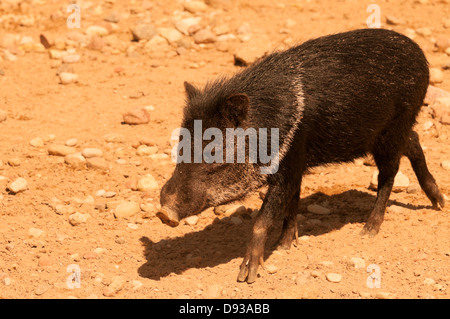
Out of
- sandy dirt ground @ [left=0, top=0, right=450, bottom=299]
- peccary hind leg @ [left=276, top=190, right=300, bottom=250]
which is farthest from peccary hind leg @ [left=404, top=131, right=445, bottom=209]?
peccary hind leg @ [left=276, top=190, right=300, bottom=250]

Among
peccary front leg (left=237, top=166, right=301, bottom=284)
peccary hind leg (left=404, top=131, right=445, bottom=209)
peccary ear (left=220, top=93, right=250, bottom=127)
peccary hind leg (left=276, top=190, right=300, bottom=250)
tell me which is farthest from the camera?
peccary hind leg (left=404, top=131, right=445, bottom=209)

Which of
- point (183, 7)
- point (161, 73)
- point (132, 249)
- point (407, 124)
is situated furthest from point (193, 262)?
point (183, 7)

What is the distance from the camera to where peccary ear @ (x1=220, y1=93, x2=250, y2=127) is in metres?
4.47

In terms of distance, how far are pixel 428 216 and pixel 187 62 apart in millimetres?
3992

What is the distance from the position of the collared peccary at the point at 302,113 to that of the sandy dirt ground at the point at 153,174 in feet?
1.32

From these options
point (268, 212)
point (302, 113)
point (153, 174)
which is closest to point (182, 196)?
point (268, 212)

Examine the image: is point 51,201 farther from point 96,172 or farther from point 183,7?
point 183,7

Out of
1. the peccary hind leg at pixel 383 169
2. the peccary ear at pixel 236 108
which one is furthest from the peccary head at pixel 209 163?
the peccary hind leg at pixel 383 169

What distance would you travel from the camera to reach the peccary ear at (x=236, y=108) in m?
4.47

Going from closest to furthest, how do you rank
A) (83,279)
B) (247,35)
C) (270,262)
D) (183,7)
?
(83,279)
(270,262)
(247,35)
(183,7)

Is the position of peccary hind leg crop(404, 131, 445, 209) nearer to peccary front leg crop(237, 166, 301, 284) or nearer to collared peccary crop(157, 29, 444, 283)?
collared peccary crop(157, 29, 444, 283)

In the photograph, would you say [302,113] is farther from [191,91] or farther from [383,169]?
[383,169]

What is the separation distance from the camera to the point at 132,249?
5152 mm

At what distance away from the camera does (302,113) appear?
4.66 m
